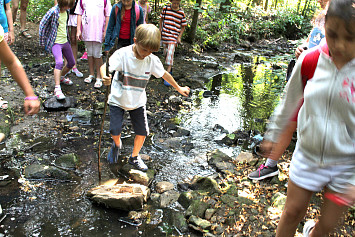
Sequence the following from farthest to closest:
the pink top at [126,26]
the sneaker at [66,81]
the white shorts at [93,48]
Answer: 1. the sneaker at [66,81]
2. the white shorts at [93,48]
3. the pink top at [126,26]

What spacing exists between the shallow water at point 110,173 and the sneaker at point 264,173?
0.59 metres

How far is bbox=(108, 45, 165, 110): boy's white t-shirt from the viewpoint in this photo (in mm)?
3262

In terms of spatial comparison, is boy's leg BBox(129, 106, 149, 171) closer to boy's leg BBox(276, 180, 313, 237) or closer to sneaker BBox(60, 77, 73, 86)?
boy's leg BBox(276, 180, 313, 237)

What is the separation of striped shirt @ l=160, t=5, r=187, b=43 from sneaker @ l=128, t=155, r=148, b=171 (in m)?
4.05

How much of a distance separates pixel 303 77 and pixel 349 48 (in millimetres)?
334

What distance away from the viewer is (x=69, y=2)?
5129mm

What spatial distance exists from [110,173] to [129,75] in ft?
4.21

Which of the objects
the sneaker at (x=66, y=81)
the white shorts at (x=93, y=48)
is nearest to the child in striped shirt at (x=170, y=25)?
the white shorts at (x=93, y=48)

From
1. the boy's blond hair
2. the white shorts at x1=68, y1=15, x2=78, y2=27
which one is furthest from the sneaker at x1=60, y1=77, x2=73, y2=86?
the boy's blond hair

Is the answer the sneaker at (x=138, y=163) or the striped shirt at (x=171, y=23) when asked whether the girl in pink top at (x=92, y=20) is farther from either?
the sneaker at (x=138, y=163)

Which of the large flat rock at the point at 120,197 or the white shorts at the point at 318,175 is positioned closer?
the white shorts at the point at 318,175

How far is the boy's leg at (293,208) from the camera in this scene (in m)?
1.89

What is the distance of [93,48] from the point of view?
19.4 feet

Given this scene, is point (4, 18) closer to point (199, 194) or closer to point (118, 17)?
point (118, 17)
